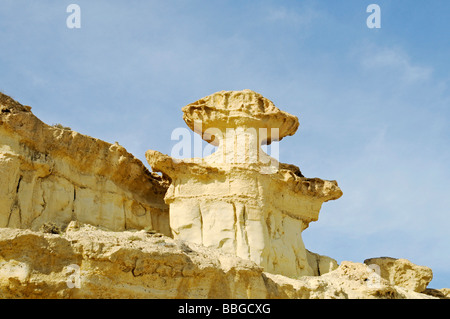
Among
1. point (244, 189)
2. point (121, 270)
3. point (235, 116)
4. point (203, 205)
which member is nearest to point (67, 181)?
point (203, 205)

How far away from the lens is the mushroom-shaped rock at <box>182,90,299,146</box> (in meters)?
34.1

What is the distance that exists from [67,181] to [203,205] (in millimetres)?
4965

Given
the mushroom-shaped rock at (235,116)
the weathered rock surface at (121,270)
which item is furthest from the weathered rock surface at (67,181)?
the weathered rock surface at (121,270)

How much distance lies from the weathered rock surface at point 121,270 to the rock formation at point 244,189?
234 inches

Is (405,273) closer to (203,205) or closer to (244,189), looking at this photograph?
(244,189)

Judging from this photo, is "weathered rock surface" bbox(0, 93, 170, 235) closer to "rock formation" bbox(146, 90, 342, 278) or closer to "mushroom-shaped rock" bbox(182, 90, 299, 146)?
"rock formation" bbox(146, 90, 342, 278)

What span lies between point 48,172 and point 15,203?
2047 millimetres

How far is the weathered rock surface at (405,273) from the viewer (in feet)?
111

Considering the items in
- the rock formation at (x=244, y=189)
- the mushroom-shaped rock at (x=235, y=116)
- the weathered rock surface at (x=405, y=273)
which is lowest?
the weathered rock surface at (x=405, y=273)

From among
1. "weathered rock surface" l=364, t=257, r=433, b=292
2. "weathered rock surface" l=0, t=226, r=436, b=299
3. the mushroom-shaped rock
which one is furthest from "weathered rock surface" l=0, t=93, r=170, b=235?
"weathered rock surface" l=364, t=257, r=433, b=292

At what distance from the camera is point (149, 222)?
1335 inches

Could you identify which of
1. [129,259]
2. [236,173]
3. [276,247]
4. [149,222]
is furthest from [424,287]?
[129,259]

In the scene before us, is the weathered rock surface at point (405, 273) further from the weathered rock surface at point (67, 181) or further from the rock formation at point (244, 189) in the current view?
the weathered rock surface at point (67, 181)
